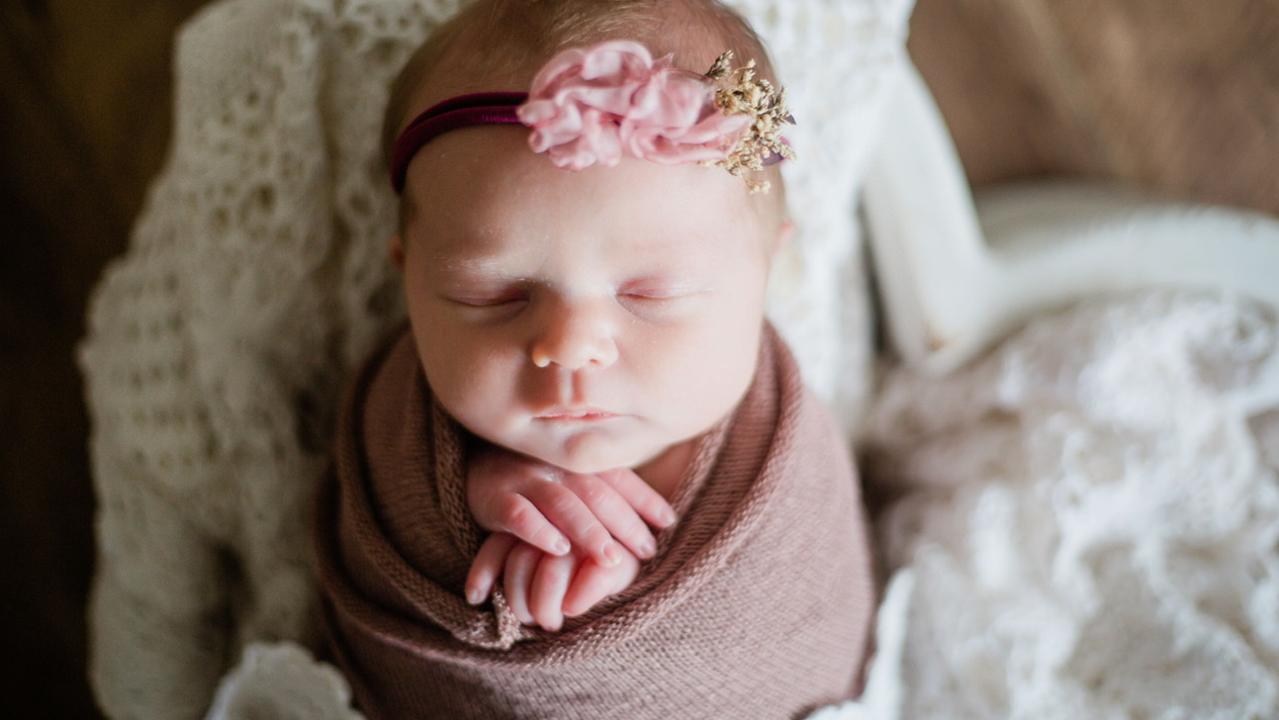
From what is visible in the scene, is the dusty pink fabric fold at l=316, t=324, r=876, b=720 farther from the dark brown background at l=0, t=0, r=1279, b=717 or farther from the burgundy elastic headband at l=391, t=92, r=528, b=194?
the dark brown background at l=0, t=0, r=1279, b=717

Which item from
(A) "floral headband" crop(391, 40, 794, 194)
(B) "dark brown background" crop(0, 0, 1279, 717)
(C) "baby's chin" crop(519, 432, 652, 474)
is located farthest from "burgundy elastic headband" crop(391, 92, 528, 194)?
(B) "dark brown background" crop(0, 0, 1279, 717)

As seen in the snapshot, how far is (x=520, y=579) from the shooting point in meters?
0.76

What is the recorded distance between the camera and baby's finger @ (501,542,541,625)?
761 mm

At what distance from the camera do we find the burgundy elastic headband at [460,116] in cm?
70

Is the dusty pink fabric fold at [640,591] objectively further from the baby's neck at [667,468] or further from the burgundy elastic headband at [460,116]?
the burgundy elastic headband at [460,116]

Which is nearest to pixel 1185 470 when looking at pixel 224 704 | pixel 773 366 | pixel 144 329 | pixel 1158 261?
pixel 1158 261

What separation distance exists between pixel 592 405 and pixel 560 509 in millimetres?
105

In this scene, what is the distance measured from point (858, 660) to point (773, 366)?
1.08ft

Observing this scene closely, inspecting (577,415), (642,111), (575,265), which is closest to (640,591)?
(577,415)

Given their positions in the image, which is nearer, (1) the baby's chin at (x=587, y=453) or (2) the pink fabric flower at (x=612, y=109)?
(2) the pink fabric flower at (x=612, y=109)

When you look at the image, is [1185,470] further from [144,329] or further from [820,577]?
[144,329]

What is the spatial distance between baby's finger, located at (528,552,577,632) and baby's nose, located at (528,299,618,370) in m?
0.17

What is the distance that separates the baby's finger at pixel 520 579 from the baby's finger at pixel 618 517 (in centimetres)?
6

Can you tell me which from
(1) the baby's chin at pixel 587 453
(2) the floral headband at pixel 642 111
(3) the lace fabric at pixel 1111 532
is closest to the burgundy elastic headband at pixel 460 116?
(2) the floral headband at pixel 642 111
